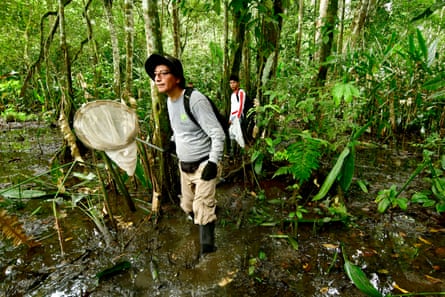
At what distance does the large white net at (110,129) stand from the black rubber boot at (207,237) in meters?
0.81

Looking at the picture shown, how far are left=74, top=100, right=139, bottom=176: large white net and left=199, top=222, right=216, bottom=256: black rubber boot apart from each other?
0.81 meters

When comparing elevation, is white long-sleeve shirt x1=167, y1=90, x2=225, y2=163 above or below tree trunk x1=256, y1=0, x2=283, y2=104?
below

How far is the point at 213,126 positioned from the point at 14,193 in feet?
7.80

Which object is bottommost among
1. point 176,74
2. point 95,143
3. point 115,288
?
point 115,288

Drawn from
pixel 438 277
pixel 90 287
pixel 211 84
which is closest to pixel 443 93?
pixel 438 277

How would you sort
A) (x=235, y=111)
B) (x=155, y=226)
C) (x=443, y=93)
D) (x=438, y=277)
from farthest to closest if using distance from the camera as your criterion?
(x=235, y=111) → (x=155, y=226) → (x=438, y=277) → (x=443, y=93)

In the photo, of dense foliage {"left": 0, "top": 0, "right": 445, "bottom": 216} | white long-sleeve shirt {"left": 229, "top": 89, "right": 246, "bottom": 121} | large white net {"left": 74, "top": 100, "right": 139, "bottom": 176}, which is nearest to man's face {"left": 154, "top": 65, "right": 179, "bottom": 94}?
large white net {"left": 74, "top": 100, "right": 139, "bottom": 176}

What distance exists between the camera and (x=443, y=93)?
170 cm

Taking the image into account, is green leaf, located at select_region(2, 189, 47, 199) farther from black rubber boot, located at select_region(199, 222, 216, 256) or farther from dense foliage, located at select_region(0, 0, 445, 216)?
black rubber boot, located at select_region(199, 222, 216, 256)

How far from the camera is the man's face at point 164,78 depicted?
6.85ft

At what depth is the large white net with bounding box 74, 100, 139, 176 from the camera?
214cm

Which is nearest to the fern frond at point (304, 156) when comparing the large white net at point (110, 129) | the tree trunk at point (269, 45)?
the tree trunk at point (269, 45)

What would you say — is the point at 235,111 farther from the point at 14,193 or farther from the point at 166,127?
the point at 14,193

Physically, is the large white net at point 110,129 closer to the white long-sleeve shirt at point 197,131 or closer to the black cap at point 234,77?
the white long-sleeve shirt at point 197,131
